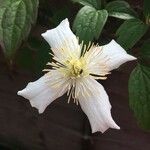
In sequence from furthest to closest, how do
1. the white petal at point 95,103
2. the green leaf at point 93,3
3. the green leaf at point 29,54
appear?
1. the green leaf at point 29,54
2. the green leaf at point 93,3
3. the white petal at point 95,103

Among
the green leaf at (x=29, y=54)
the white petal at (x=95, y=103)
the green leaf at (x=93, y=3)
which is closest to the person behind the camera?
the white petal at (x=95, y=103)

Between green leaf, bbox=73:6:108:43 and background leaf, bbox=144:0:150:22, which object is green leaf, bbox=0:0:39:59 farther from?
background leaf, bbox=144:0:150:22

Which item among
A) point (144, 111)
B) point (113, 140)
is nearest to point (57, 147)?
point (113, 140)

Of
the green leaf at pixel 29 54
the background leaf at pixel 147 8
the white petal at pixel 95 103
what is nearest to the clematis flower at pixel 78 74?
the white petal at pixel 95 103

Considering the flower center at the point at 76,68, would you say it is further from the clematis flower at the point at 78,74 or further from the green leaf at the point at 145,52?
the green leaf at the point at 145,52

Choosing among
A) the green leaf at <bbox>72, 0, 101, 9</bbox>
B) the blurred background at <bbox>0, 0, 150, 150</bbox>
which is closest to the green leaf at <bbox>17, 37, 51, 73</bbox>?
the blurred background at <bbox>0, 0, 150, 150</bbox>

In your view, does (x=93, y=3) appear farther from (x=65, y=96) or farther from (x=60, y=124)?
(x=60, y=124)

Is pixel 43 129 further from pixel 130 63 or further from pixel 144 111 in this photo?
pixel 144 111

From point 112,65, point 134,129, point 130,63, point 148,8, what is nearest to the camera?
point 112,65
